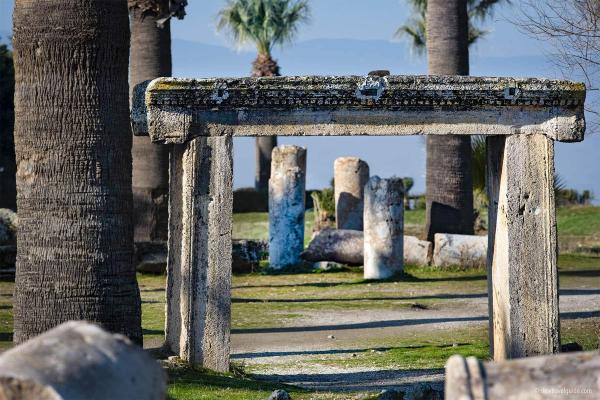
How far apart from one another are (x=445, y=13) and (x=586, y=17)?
752 centimetres

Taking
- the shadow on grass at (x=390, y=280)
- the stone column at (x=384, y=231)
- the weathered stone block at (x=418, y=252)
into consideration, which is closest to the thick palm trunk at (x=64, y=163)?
the shadow on grass at (x=390, y=280)

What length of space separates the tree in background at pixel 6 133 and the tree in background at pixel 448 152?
435 inches

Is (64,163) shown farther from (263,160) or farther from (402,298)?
(263,160)

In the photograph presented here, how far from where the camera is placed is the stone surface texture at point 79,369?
3463mm

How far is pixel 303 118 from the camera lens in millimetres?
10547

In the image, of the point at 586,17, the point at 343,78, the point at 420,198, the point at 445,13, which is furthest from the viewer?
the point at 420,198

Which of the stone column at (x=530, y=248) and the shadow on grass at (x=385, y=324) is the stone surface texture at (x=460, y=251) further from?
the stone column at (x=530, y=248)

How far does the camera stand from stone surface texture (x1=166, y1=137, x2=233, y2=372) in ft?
34.6

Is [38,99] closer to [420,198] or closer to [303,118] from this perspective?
[303,118]

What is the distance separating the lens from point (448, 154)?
20812 millimetres

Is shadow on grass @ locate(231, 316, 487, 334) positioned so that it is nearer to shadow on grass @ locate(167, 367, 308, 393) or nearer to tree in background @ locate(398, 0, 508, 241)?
shadow on grass @ locate(167, 367, 308, 393)

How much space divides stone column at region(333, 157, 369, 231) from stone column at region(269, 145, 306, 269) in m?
1.94

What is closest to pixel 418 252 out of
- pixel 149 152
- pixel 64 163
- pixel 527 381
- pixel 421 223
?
pixel 149 152

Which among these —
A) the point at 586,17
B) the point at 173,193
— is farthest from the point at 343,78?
the point at 586,17
